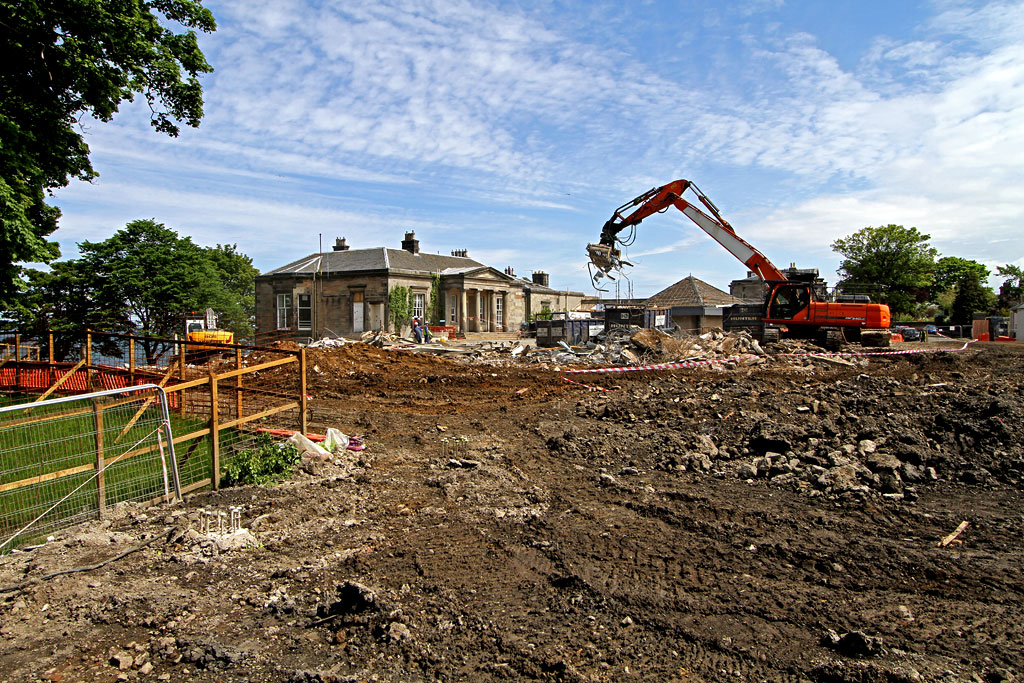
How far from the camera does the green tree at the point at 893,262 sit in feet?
184

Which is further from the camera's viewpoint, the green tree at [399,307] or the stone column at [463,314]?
the stone column at [463,314]

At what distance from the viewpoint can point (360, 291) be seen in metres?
35.0

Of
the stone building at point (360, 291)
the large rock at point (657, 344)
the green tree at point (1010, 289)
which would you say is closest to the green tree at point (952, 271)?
the green tree at point (1010, 289)

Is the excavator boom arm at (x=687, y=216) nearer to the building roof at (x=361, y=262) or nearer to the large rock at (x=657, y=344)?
the large rock at (x=657, y=344)

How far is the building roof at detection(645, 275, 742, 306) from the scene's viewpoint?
43.6 meters

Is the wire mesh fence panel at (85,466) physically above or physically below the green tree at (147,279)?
below

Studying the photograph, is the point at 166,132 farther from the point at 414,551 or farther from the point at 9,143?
the point at 414,551

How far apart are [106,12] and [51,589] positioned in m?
10.6

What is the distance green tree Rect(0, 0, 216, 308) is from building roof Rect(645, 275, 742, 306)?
1364 inches

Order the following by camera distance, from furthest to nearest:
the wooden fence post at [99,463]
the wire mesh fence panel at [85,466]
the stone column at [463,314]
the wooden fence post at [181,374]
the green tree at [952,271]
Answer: the green tree at [952,271]
the stone column at [463,314]
the wooden fence post at [181,374]
the wooden fence post at [99,463]
the wire mesh fence panel at [85,466]

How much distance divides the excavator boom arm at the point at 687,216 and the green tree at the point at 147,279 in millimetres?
14556

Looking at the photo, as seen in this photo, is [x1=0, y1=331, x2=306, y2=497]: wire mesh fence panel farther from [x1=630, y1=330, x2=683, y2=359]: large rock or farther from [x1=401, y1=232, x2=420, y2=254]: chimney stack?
[x1=401, y1=232, x2=420, y2=254]: chimney stack

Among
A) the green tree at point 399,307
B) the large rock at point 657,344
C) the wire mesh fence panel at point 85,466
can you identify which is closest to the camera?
the wire mesh fence panel at point 85,466

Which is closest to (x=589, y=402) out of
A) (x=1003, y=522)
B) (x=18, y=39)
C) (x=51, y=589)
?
(x=1003, y=522)
